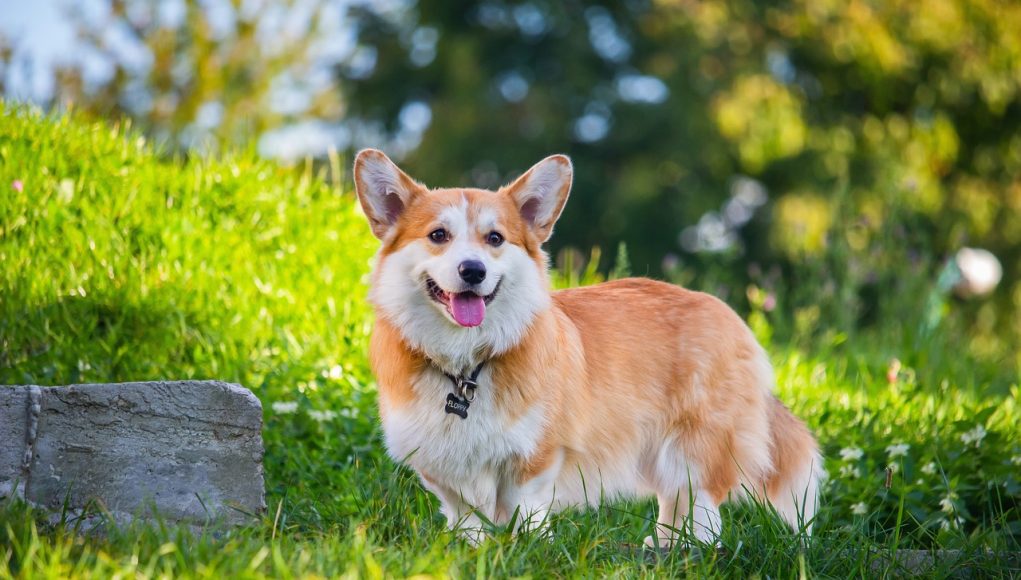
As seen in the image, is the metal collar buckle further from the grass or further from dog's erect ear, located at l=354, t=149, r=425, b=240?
dog's erect ear, located at l=354, t=149, r=425, b=240

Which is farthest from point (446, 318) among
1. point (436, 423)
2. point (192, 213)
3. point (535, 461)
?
point (192, 213)

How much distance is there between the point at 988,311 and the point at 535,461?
47.7 feet

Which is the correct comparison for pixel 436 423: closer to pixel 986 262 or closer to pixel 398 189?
pixel 398 189

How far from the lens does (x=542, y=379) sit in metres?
3.54

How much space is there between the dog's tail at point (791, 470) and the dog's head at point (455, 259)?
120 centimetres

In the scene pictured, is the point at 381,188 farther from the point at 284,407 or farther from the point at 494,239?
the point at 284,407

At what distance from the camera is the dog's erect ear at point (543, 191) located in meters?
3.77

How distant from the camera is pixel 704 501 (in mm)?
3859

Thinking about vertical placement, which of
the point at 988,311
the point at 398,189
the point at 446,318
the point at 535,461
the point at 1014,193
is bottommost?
the point at 988,311

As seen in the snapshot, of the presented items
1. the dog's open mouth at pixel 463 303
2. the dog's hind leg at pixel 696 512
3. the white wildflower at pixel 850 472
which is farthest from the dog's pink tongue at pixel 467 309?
the white wildflower at pixel 850 472

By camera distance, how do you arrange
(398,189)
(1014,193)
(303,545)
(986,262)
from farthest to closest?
(1014,193) → (986,262) → (398,189) → (303,545)

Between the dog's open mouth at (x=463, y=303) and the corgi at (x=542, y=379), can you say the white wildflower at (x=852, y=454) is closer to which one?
the corgi at (x=542, y=379)

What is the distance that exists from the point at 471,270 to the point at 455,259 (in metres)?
0.08

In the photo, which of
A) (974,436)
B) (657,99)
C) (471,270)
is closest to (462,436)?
(471,270)
